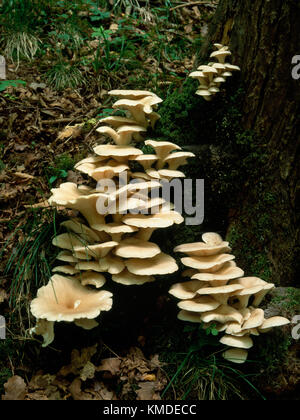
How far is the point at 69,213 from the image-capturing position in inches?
163

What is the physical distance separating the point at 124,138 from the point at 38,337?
2.26 m

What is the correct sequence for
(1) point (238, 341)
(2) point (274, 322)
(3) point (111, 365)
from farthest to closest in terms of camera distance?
(3) point (111, 365) < (1) point (238, 341) < (2) point (274, 322)

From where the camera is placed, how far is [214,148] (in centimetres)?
403

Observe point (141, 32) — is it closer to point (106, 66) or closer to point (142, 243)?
point (106, 66)

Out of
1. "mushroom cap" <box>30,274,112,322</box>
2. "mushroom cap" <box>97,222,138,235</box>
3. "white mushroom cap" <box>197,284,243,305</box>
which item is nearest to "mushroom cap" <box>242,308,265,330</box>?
"white mushroom cap" <box>197,284,243,305</box>

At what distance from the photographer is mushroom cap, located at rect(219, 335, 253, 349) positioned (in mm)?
3178

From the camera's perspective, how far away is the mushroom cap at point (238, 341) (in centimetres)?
318

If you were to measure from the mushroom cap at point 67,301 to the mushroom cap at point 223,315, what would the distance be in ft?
2.89

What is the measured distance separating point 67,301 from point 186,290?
1143 mm

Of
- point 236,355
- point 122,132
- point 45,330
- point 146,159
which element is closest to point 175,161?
point 146,159

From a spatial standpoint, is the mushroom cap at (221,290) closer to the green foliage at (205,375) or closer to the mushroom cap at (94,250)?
the green foliage at (205,375)

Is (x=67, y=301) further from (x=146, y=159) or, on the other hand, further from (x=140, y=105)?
(x=140, y=105)

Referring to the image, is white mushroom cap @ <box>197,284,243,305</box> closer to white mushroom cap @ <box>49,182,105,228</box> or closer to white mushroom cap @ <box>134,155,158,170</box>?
white mushroom cap @ <box>49,182,105,228</box>

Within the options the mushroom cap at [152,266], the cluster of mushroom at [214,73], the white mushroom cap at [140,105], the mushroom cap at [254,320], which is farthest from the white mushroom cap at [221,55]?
the mushroom cap at [254,320]
